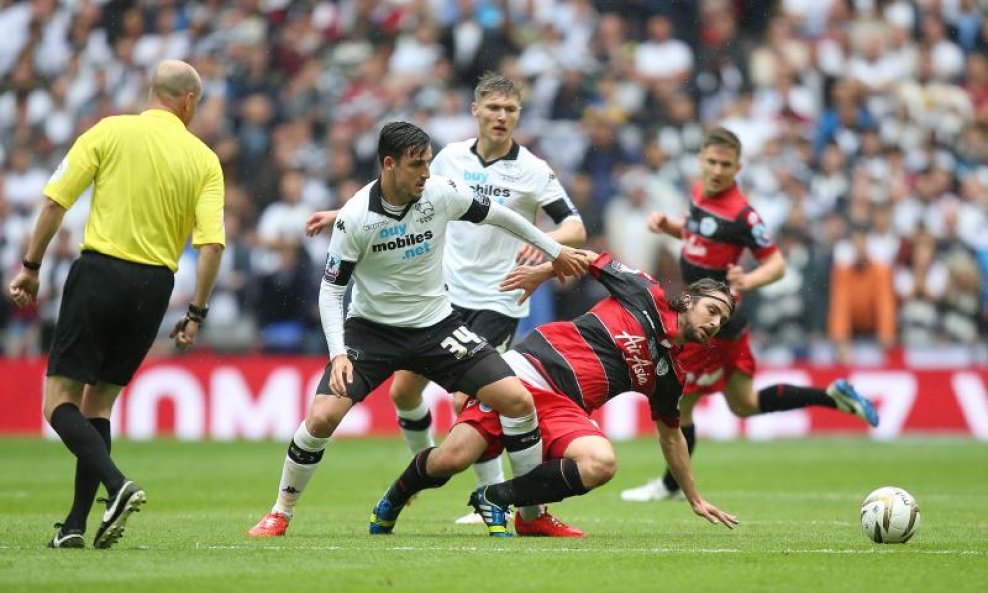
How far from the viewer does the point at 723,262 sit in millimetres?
12031

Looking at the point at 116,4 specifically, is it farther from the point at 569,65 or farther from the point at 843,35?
the point at 843,35

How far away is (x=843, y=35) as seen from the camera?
22844 mm

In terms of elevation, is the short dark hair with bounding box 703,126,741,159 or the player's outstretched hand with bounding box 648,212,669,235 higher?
the short dark hair with bounding box 703,126,741,159

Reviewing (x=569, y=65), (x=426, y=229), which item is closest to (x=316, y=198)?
(x=569, y=65)

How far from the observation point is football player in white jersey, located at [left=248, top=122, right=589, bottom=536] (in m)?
8.43

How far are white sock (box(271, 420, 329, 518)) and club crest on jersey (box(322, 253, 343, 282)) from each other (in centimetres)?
88

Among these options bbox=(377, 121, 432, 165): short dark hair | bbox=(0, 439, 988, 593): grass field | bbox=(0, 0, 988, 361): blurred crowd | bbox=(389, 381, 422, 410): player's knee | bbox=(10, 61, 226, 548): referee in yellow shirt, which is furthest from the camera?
bbox=(0, 0, 988, 361): blurred crowd

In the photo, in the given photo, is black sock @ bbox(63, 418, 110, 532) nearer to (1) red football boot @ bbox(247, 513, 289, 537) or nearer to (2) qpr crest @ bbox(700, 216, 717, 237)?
(1) red football boot @ bbox(247, 513, 289, 537)

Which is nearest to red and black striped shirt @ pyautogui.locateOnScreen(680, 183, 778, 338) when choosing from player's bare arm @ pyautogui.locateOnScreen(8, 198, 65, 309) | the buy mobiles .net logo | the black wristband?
the buy mobiles .net logo

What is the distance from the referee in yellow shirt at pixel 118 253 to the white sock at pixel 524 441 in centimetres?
183

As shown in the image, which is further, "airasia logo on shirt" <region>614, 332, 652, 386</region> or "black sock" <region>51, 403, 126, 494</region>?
"airasia logo on shirt" <region>614, 332, 652, 386</region>

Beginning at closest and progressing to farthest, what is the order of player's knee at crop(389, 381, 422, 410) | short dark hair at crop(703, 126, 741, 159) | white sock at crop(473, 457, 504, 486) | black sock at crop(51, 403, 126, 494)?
black sock at crop(51, 403, 126, 494)
white sock at crop(473, 457, 504, 486)
player's knee at crop(389, 381, 422, 410)
short dark hair at crop(703, 126, 741, 159)

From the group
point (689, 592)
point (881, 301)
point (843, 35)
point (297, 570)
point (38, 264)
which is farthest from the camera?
point (843, 35)

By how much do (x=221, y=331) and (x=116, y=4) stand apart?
24.6 feet
